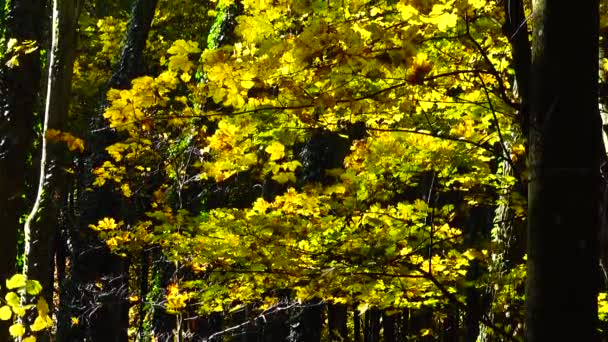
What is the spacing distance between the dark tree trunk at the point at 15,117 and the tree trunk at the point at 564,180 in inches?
253

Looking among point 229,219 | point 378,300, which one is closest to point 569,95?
point 229,219

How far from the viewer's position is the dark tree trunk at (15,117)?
282 inches

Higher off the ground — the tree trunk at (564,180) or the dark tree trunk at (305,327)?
the tree trunk at (564,180)

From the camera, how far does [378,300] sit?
598 centimetres

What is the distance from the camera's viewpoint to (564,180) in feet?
6.82

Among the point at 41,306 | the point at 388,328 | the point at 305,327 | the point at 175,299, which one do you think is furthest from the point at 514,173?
the point at 388,328

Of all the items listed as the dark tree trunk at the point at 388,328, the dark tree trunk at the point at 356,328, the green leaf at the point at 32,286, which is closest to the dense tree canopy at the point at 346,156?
the green leaf at the point at 32,286

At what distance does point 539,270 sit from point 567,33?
2.66ft

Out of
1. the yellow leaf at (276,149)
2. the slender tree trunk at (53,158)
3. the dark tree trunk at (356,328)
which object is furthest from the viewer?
the dark tree trunk at (356,328)

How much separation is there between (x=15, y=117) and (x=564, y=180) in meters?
6.81

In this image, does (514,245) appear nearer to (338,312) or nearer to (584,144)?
(584,144)

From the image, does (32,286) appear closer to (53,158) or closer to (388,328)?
(53,158)

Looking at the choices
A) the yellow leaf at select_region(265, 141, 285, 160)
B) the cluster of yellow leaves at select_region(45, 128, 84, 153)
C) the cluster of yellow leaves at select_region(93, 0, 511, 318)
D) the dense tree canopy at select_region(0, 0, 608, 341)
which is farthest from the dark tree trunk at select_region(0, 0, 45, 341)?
the yellow leaf at select_region(265, 141, 285, 160)

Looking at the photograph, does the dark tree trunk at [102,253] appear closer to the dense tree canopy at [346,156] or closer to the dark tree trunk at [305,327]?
the dense tree canopy at [346,156]
